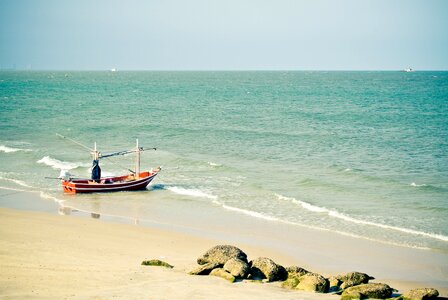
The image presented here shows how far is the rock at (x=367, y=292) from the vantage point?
45.3ft

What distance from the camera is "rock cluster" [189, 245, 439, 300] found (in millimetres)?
13883

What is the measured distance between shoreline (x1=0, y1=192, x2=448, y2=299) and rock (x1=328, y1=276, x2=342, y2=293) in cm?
169

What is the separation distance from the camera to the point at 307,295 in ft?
45.5

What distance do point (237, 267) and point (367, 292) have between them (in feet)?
10.9

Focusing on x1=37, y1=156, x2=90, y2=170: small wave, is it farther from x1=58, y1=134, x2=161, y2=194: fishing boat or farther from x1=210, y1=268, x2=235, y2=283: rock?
x1=210, y1=268, x2=235, y2=283: rock

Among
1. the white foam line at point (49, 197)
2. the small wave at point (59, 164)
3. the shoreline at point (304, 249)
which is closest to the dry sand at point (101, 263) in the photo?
the shoreline at point (304, 249)

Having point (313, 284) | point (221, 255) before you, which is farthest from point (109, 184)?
point (313, 284)

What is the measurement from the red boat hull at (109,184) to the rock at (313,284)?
1525cm

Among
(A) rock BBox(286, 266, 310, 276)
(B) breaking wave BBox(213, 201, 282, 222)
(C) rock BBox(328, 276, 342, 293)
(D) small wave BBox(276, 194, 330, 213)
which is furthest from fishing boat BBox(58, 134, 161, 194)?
(C) rock BBox(328, 276, 342, 293)

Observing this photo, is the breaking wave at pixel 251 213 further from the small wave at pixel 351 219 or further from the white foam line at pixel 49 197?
the white foam line at pixel 49 197

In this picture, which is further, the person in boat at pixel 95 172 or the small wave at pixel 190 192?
the person in boat at pixel 95 172

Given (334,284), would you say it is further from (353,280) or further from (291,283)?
(291,283)

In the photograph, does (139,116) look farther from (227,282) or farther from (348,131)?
(227,282)

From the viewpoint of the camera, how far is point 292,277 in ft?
50.1
